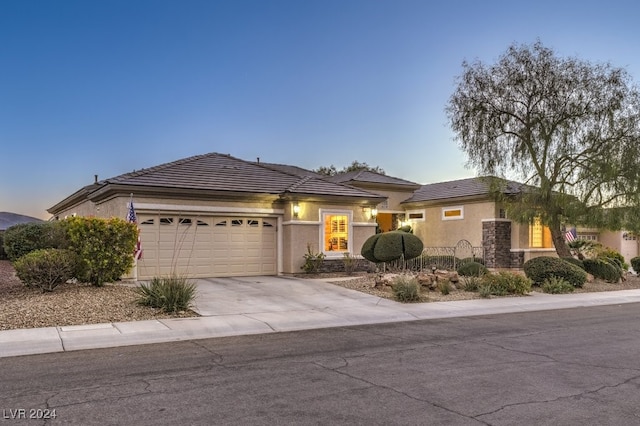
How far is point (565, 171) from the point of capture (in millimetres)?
19656

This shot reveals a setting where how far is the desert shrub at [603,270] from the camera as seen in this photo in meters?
19.6

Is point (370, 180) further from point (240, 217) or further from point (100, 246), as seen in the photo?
point (100, 246)

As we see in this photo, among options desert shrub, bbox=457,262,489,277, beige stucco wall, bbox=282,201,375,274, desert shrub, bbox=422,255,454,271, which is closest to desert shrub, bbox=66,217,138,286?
beige stucco wall, bbox=282,201,375,274

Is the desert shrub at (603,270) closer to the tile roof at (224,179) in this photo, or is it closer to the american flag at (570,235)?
the american flag at (570,235)

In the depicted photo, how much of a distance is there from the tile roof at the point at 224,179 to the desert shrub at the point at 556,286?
725 centimetres

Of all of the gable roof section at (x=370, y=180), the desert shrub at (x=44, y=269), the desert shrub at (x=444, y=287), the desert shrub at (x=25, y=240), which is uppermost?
the gable roof section at (x=370, y=180)

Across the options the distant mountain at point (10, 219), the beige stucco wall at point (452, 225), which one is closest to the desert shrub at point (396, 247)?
the beige stucco wall at point (452, 225)

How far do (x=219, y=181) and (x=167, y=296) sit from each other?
8.38 metres

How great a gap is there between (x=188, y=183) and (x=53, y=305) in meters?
7.85

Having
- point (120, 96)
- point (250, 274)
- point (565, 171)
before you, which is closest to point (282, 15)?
point (120, 96)

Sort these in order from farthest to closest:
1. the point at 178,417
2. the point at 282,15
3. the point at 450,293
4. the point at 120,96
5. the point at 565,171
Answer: the point at 120,96 < the point at 565,171 < the point at 282,15 < the point at 450,293 < the point at 178,417

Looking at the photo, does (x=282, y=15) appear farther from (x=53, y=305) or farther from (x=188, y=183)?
(x=53, y=305)

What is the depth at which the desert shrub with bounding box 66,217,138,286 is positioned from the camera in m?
12.5

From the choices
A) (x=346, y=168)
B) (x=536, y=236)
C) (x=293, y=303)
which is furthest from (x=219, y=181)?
(x=346, y=168)
